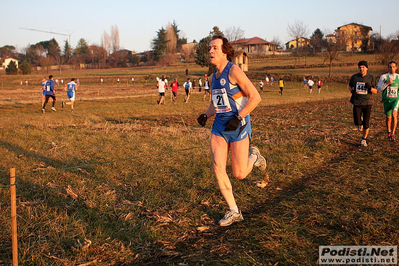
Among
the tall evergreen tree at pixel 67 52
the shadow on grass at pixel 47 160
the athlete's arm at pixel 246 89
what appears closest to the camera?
the athlete's arm at pixel 246 89

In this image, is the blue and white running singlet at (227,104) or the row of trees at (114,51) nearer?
the blue and white running singlet at (227,104)

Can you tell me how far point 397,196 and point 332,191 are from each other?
93cm

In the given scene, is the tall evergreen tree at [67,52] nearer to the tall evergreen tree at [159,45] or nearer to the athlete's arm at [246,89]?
the tall evergreen tree at [159,45]

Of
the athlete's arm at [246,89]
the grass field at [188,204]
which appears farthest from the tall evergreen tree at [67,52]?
the athlete's arm at [246,89]

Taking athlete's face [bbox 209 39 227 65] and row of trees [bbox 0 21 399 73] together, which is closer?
athlete's face [bbox 209 39 227 65]

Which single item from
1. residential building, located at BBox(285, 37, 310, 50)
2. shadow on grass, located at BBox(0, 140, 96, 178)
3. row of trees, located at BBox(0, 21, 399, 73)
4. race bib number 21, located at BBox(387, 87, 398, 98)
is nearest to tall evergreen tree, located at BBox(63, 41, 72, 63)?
row of trees, located at BBox(0, 21, 399, 73)

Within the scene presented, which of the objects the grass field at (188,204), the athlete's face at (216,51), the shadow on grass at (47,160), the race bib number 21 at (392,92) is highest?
the athlete's face at (216,51)

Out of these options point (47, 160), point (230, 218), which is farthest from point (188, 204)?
Answer: point (47, 160)

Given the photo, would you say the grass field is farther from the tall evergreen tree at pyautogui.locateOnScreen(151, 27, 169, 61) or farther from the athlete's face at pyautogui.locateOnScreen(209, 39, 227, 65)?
the tall evergreen tree at pyautogui.locateOnScreen(151, 27, 169, 61)

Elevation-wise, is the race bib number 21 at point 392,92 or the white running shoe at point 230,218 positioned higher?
the race bib number 21 at point 392,92

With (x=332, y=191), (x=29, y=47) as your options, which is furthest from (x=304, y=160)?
(x=29, y=47)

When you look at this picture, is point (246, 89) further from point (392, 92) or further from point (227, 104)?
point (392, 92)

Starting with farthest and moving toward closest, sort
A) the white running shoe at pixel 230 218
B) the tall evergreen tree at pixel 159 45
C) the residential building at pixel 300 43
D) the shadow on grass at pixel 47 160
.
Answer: the tall evergreen tree at pixel 159 45, the residential building at pixel 300 43, the shadow on grass at pixel 47 160, the white running shoe at pixel 230 218

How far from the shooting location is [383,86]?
9117 millimetres
